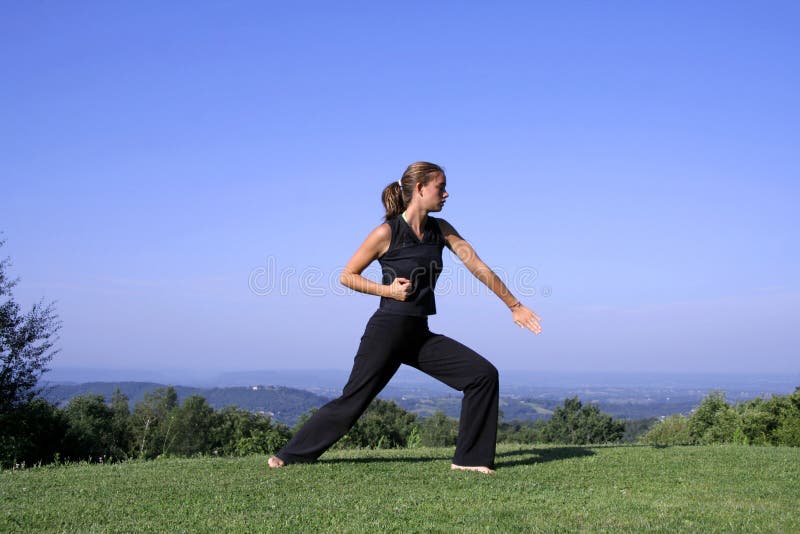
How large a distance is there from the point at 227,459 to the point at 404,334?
2.58m

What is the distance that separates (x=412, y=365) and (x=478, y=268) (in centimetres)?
115

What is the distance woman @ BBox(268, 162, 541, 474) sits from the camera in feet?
20.8

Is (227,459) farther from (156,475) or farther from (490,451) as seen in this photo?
(490,451)

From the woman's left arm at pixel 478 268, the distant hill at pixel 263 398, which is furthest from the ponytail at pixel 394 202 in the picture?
the distant hill at pixel 263 398

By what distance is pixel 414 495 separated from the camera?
520cm

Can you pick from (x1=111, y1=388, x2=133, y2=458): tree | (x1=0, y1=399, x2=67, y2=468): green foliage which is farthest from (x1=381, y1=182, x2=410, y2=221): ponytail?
(x1=0, y1=399, x2=67, y2=468): green foliage

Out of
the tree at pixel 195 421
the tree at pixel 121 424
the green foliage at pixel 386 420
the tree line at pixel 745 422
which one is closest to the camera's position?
the tree line at pixel 745 422

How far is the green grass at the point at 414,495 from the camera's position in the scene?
433cm

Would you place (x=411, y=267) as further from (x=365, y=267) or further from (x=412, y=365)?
(x=412, y=365)

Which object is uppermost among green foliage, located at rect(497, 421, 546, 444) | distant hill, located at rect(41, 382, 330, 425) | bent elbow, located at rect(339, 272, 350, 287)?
bent elbow, located at rect(339, 272, 350, 287)

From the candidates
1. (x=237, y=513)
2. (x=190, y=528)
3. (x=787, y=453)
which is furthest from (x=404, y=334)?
(x=787, y=453)

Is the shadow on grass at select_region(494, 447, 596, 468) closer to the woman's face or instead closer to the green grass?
the green grass

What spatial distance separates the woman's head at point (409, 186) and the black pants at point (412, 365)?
3.29 ft

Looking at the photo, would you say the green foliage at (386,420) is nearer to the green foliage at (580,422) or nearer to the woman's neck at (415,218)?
the green foliage at (580,422)
